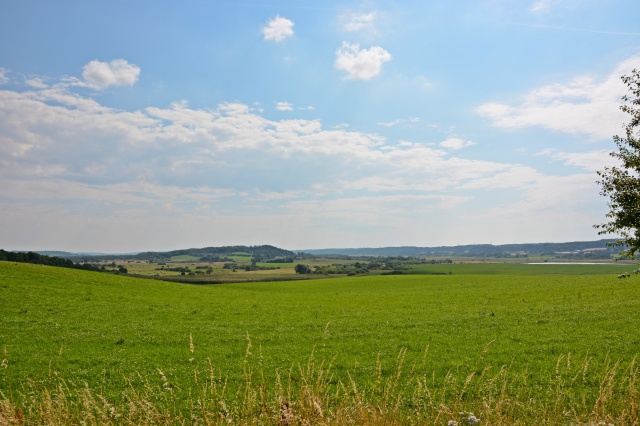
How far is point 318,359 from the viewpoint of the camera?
2073 centimetres

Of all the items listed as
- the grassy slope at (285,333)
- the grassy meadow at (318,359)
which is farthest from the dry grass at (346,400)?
the grassy slope at (285,333)

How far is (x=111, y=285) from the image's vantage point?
56.8m

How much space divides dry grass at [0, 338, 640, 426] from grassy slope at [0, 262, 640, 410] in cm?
101

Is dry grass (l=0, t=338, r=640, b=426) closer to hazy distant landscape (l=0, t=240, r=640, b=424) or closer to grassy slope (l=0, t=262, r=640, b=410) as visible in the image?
hazy distant landscape (l=0, t=240, r=640, b=424)

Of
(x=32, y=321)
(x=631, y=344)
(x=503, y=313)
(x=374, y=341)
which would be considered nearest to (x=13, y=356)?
(x=32, y=321)

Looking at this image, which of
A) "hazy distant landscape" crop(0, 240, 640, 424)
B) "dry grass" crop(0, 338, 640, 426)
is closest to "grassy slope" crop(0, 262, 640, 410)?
"hazy distant landscape" crop(0, 240, 640, 424)

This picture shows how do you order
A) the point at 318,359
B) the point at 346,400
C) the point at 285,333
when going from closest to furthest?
1. the point at 346,400
2. the point at 318,359
3. the point at 285,333

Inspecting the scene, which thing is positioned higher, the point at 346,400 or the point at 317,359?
the point at 346,400

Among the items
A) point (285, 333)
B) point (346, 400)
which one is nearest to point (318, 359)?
point (285, 333)

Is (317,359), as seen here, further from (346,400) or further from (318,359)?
(346,400)

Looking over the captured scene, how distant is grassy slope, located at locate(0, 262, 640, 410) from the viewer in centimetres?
1912

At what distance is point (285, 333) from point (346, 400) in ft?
59.0

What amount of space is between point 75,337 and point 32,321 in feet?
24.9

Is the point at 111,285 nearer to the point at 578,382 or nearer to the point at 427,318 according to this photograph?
the point at 427,318
